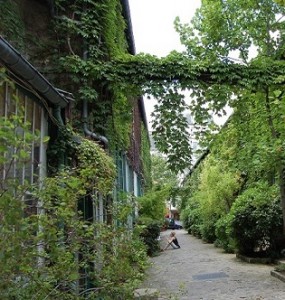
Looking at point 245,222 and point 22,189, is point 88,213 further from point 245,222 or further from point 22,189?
point 245,222

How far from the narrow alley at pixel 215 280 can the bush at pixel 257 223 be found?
0.77 meters

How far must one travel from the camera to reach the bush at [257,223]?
12.3m

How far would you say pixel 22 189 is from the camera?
254cm

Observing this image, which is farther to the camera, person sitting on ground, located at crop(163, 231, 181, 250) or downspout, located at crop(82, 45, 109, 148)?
person sitting on ground, located at crop(163, 231, 181, 250)

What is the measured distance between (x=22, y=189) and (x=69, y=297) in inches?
48.8

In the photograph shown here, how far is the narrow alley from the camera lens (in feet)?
26.4

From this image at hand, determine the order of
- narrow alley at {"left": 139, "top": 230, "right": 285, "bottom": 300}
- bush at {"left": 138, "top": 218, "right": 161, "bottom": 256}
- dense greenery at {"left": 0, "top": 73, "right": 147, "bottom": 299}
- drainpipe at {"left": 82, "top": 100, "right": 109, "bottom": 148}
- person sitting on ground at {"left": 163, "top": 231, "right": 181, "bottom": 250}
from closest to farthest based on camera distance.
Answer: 1. dense greenery at {"left": 0, "top": 73, "right": 147, "bottom": 299}
2. drainpipe at {"left": 82, "top": 100, "right": 109, "bottom": 148}
3. narrow alley at {"left": 139, "top": 230, "right": 285, "bottom": 300}
4. bush at {"left": 138, "top": 218, "right": 161, "bottom": 256}
5. person sitting on ground at {"left": 163, "top": 231, "right": 181, "bottom": 250}

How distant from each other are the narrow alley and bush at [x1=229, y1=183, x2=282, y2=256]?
77 cm

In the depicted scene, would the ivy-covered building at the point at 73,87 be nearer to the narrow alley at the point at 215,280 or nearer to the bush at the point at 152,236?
the narrow alley at the point at 215,280

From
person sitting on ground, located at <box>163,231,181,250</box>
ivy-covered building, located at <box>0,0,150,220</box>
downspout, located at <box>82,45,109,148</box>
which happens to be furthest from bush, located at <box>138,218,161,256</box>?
downspout, located at <box>82,45,109,148</box>

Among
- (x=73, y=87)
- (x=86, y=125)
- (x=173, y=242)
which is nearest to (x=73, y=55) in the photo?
(x=73, y=87)

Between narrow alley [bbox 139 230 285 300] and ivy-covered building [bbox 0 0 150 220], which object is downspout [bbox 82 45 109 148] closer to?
ivy-covered building [bbox 0 0 150 220]

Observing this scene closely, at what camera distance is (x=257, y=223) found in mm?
12312

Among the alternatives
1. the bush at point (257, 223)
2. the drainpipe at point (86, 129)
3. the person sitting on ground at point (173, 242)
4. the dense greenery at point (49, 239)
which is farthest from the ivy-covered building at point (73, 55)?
the person sitting on ground at point (173, 242)
